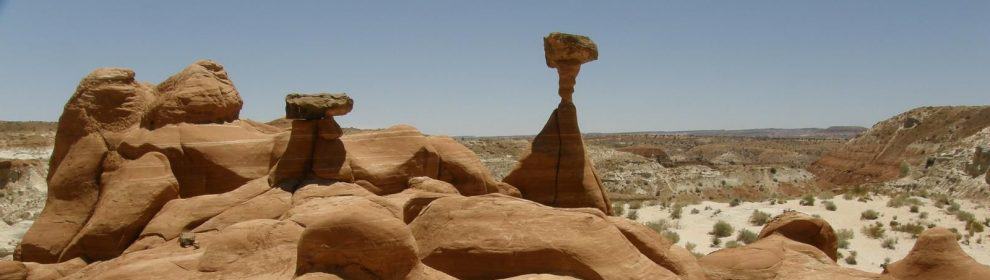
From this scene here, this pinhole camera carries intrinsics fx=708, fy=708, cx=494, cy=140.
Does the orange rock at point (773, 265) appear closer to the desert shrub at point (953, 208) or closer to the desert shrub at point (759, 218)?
the desert shrub at point (759, 218)

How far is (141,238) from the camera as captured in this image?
10.6 m

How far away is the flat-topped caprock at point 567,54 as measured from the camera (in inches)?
569

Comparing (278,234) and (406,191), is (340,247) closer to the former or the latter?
(278,234)

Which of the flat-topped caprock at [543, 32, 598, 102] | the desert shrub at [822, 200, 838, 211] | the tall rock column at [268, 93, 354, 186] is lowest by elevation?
the desert shrub at [822, 200, 838, 211]

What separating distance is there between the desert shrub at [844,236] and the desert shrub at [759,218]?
2.63 metres

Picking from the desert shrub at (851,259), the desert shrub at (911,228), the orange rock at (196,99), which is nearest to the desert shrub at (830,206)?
the desert shrub at (911,228)

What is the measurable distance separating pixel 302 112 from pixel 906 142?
168 feet

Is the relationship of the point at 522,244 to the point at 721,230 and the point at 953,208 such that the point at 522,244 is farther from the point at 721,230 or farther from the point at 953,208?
the point at 953,208

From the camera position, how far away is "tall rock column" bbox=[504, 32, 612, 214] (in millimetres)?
14273

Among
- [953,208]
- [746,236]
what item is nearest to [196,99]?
[746,236]

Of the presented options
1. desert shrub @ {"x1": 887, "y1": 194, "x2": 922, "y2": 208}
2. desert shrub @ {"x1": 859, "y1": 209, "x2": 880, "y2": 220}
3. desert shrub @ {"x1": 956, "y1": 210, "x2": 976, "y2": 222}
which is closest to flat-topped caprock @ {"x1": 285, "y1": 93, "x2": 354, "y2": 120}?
desert shrub @ {"x1": 859, "y1": 209, "x2": 880, "y2": 220}

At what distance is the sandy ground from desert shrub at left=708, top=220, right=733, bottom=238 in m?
0.27

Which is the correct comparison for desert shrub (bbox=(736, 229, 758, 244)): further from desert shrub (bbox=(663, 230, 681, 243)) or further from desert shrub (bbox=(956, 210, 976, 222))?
desert shrub (bbox=(956, 210, 976, 222))

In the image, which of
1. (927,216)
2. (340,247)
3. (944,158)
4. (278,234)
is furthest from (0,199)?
(944,158)
